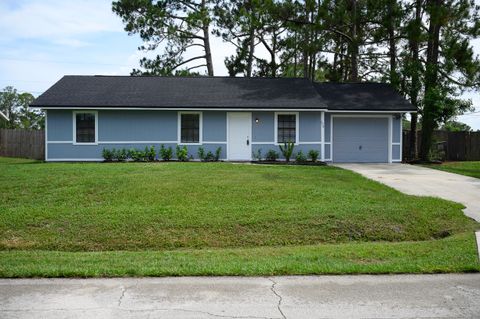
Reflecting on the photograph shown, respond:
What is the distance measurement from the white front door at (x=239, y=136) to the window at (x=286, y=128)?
4.28ft

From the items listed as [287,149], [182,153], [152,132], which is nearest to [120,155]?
[152,132]

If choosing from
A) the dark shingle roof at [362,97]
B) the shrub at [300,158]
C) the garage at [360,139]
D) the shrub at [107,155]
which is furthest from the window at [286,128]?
the shrub at [107,155]

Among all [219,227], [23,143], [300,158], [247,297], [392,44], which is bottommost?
[247,297]

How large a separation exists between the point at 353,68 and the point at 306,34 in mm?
3575

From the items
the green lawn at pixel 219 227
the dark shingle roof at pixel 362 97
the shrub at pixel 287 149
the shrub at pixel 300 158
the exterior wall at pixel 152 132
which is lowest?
the green lawn at pixel 219 227

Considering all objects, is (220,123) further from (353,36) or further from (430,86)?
(430,86)

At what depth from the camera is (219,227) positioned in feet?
29.6

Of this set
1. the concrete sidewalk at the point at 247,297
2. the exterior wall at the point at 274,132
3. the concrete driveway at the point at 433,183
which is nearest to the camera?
the concrete sidewalk at the point at 247,297

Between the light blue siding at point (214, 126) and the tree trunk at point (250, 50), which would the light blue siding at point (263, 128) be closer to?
the light blue siding at point (214, 126)

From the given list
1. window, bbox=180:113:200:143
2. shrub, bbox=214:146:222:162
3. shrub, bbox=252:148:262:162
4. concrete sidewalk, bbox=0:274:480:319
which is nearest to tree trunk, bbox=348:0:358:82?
shrub, bbox=252:148:262:162

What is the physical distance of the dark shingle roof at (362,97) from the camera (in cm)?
2153

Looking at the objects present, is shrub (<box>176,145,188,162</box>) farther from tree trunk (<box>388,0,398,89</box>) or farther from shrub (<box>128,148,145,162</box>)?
tree trunk (<box>388,0,398,89</box>)

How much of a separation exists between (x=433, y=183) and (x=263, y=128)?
8360 millimetres

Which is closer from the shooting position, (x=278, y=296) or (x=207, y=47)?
(x=278, y=296)
